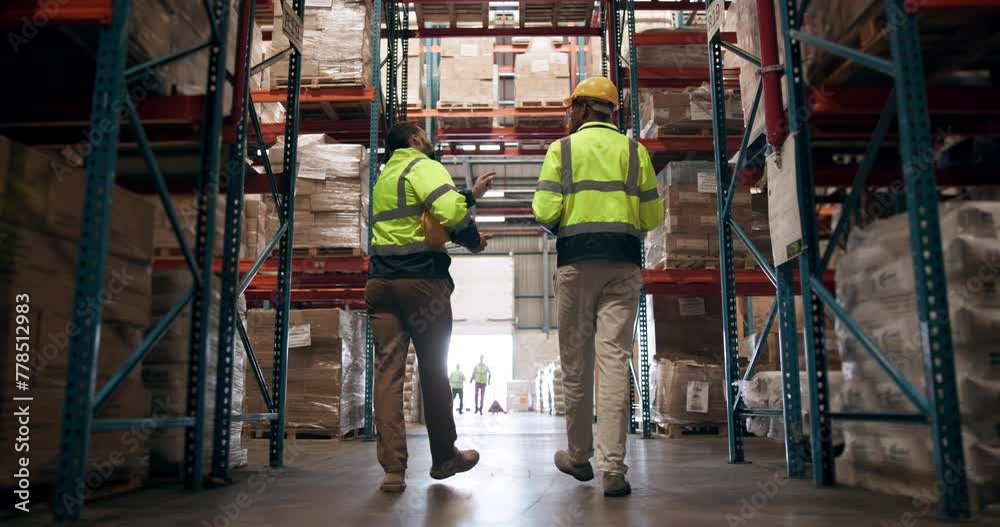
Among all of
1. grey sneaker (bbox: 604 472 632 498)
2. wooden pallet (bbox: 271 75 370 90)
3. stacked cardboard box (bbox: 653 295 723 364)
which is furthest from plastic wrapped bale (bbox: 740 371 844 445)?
wooden pallet (bbox: 271 75 370 90)

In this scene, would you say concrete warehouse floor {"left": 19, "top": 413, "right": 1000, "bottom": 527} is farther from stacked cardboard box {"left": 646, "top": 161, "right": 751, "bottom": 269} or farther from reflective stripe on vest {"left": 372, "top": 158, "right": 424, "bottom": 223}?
stacked cardboard box {"left": 646, "top": 161, "right": 751, "bottom": 269}

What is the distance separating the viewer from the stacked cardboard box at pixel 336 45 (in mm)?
8070

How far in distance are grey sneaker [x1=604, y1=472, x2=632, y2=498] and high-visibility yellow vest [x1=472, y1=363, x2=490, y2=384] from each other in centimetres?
1981

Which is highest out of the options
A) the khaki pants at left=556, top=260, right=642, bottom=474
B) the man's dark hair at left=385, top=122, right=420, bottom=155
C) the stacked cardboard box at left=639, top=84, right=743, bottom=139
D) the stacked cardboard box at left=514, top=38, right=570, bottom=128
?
the stacked cardboard box at left=514, top=38, right=570, bottom=128

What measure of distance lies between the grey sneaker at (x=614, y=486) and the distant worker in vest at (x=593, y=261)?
63 mm

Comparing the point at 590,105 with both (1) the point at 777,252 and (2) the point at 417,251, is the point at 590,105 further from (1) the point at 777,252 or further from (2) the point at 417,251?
(1) the point at 777,252

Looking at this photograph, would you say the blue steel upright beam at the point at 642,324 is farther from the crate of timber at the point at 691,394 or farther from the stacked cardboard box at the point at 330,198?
the stacked cardboard box at the point at 330,198

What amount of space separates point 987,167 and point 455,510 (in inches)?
171

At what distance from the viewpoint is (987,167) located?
16.5 feet

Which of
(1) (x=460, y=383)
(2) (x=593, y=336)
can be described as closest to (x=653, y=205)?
(2) (x=593, y=336)

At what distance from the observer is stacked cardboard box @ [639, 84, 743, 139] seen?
8.02 meters

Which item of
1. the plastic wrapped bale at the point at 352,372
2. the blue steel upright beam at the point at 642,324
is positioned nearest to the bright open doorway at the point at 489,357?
the plastic wrapped bale at the point at 352,372

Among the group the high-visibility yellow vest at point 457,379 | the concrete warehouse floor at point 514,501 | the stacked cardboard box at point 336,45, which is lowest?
the concrete warehouse floor at point 514,501

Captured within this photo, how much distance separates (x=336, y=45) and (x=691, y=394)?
5.44 m
